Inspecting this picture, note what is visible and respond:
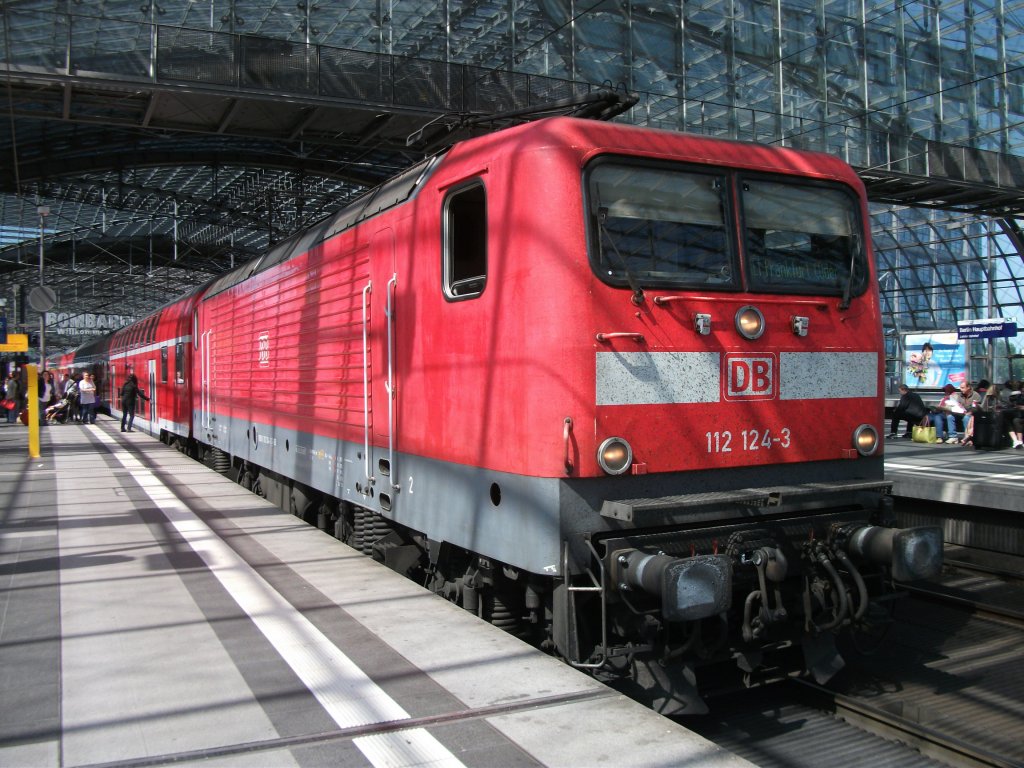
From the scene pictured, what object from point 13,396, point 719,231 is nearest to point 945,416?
point 719,231

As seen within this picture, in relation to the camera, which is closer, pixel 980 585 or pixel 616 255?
pixel 616 255

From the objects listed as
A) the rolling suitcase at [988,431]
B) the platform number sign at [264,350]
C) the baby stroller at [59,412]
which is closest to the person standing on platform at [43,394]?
the baby stroller at [59,412]

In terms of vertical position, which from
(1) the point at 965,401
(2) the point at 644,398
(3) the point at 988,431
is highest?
(2) the point at 644,398

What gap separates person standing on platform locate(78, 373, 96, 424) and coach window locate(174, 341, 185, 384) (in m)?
12.1

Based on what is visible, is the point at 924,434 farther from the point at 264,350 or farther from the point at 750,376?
the point at 750,376

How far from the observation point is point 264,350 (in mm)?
10719

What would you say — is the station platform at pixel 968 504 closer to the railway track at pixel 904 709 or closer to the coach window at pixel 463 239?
the railway track at pixel 904 709

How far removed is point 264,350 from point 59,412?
73.7 ft

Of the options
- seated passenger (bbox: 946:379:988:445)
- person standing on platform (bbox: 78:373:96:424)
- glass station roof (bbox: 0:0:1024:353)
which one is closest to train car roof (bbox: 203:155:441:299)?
glass station roof (bbox: 0:0:1024:353)

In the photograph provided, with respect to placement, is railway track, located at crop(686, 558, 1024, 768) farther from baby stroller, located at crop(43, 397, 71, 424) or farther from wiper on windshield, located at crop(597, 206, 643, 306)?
baby stroller, located at crop(43, 397, 71, 424)

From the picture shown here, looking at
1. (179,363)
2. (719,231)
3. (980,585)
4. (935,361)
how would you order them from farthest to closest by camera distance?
1. (935,361)
2. (179,363)
3. (980,585)
4. (719,231)

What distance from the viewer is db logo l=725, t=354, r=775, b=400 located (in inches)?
205

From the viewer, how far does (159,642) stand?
5.36 meters

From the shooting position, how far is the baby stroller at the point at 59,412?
29219mm
